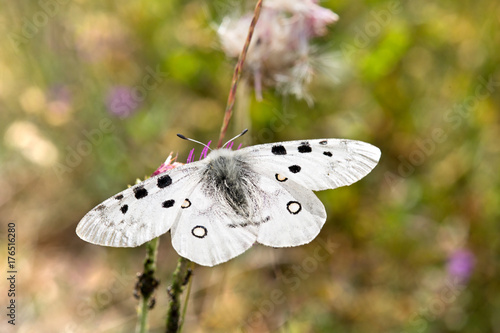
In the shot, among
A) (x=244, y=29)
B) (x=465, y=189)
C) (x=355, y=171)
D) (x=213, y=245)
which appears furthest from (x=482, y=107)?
(x=213, y=245)

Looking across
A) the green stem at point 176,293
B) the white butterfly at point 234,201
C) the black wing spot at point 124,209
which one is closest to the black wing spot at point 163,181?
the white butterfly at point 234,201

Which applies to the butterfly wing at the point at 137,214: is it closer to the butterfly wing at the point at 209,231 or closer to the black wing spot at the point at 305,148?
the butterfly wing at the point at 209,231

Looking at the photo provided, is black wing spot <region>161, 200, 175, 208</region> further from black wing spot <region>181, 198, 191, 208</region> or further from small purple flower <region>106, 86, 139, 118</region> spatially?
small purple flower <region>106, 86, 139, 118</region>

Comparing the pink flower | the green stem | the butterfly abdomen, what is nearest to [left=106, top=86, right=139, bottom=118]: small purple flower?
the pink flower

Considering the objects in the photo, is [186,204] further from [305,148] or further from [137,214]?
[305,148]

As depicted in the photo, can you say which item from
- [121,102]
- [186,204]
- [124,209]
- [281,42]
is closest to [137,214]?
[124,209]

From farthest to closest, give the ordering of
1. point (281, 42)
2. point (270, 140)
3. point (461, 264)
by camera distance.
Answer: point (270, 140), point (461, 264), point (281, 42)
